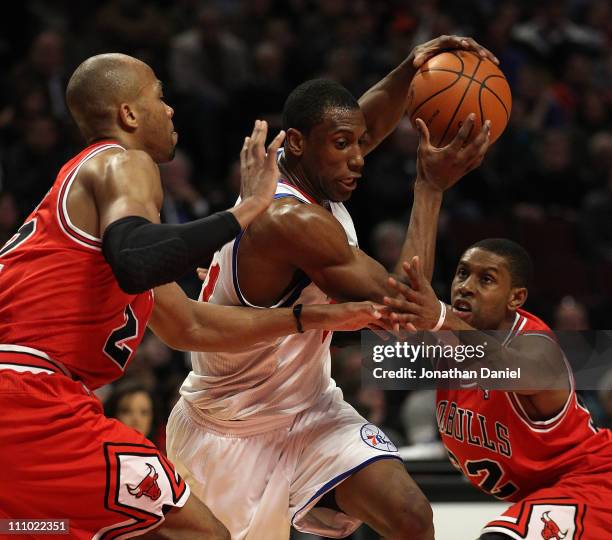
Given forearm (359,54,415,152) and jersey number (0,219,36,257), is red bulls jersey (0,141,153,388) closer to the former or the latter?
jersey number (0,219,36,257)

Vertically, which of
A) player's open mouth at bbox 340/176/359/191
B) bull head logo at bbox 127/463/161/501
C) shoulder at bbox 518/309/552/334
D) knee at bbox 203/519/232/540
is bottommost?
knee at bbox 203/519/232/540

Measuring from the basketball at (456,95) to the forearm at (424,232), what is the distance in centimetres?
29

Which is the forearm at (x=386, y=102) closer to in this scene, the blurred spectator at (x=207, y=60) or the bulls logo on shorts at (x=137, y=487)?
the bulls logo on shorts at (x=137, y=487)

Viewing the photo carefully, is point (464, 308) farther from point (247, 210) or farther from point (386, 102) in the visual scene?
point (247, 210)

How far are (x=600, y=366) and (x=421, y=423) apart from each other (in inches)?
66.4

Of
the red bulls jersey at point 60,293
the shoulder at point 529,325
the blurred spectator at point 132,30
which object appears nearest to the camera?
the red bulls jersey at point 60,293

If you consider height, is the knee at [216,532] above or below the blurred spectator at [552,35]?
below

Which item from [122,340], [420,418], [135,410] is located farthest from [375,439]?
[420,418]

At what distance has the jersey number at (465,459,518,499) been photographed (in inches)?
172

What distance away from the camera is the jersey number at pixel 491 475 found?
438 cm

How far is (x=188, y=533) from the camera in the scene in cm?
359

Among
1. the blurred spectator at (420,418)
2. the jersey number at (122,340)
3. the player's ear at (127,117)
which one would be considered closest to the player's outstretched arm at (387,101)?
the player's ear at (127,117)

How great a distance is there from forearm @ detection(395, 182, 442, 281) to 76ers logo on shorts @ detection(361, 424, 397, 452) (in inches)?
25.6

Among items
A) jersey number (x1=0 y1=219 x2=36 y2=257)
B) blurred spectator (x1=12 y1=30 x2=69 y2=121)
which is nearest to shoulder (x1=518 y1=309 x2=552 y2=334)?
jersey number (x1=0 y1=219 x2=36 y2=257)
